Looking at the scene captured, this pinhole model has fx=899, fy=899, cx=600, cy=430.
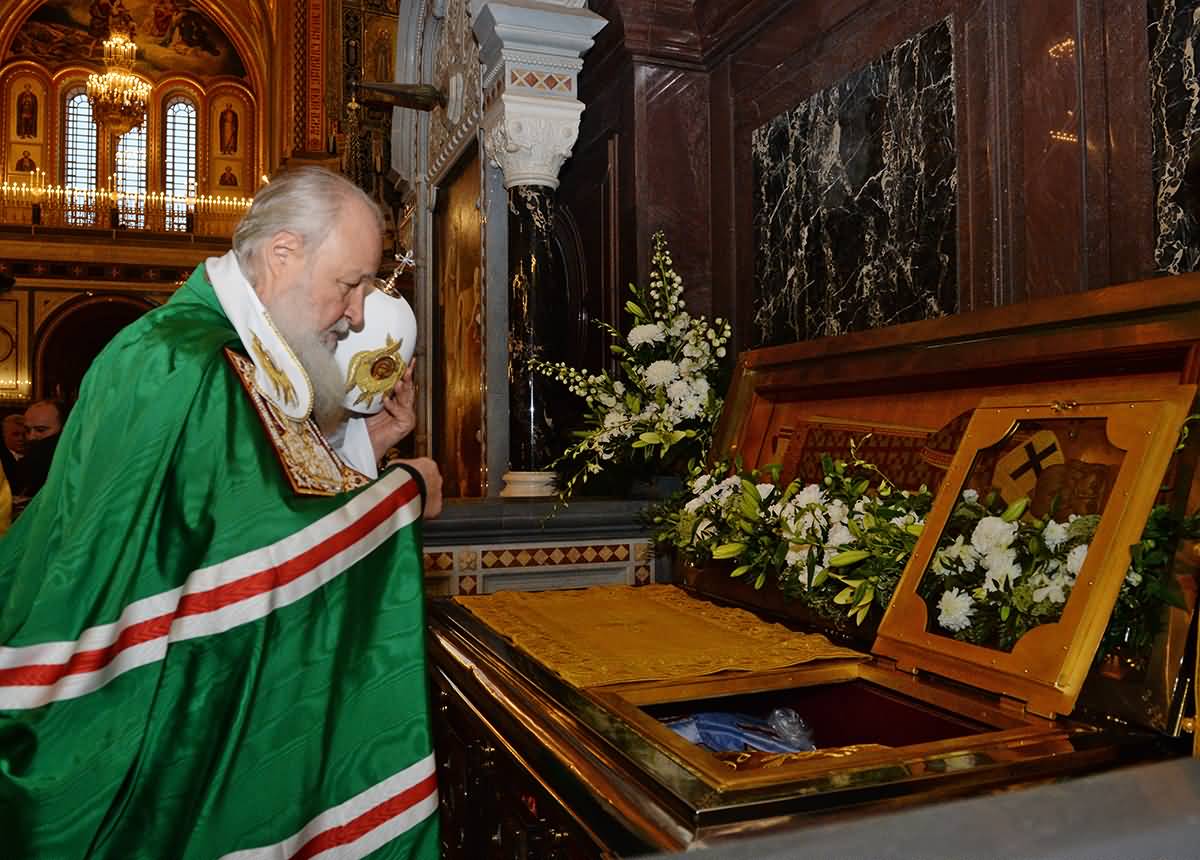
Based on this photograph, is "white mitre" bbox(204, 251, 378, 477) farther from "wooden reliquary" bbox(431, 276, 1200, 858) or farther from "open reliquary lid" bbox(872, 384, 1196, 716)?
"open reliquary lid" bbox(872, 384, 1196, 716)

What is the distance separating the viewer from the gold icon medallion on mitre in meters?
2.13

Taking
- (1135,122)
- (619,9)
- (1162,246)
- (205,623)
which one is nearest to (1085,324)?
(1162,246)

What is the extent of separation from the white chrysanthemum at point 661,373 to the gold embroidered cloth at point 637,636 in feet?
2.98

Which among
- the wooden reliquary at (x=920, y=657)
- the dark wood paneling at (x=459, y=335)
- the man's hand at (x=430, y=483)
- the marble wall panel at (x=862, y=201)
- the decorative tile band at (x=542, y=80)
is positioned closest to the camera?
the wooden reliquary at (x=920, y=657)

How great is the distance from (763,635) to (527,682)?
2.13ft

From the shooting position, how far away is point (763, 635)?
6.70 ft

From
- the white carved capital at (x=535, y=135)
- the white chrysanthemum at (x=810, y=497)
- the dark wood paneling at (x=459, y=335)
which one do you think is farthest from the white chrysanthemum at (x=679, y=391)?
the dark wood paneling at (x=459, y=335)

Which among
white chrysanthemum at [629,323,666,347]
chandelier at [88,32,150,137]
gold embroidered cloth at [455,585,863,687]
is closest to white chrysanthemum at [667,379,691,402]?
white chrysanthemum at [629,323,666,347]

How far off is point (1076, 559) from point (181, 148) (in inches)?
880

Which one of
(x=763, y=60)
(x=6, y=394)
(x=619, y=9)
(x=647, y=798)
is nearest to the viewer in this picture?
(x=647, y=798)

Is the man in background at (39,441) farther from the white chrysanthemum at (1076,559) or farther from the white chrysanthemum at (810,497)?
the white chrysanthemum at (1076,559)

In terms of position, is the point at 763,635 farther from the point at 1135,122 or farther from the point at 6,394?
the point at 6,394

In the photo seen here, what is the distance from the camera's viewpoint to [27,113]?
19.2 m

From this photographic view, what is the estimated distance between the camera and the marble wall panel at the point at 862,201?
2.72 metres
